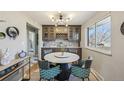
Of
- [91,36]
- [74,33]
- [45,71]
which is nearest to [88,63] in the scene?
[45,71]

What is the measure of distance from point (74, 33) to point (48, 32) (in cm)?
87

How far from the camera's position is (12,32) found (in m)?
2.53

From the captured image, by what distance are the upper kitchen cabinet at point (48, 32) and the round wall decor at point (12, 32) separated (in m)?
1.71

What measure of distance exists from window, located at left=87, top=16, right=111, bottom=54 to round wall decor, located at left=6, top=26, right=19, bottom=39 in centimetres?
189

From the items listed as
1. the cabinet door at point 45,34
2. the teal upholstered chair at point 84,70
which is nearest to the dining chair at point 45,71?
the teal upholstered chair at point 84,70

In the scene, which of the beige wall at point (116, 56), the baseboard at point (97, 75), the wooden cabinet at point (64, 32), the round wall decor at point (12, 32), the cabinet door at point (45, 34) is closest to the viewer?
the beige wall at point (116, 56)

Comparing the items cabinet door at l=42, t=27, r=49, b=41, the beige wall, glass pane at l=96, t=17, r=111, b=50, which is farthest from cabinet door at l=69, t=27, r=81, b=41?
the beige wall

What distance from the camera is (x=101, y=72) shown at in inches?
116

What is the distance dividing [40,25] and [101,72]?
8.23ft

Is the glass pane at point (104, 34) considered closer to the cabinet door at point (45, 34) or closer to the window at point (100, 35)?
the window at point (100, 35)

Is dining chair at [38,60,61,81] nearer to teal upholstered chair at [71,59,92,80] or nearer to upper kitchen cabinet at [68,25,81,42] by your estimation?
teal upholstered chair at [71,59,92,80]

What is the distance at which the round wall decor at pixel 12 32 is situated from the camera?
2.37 metres
